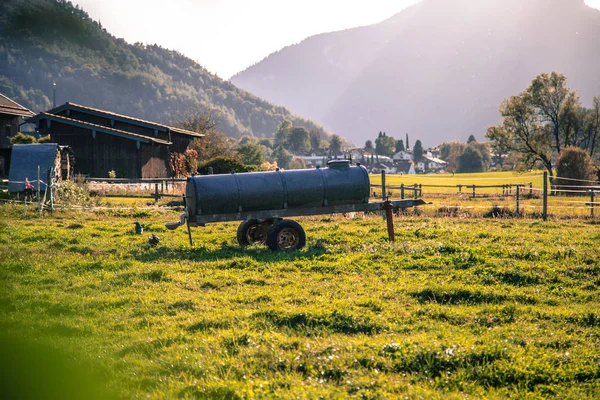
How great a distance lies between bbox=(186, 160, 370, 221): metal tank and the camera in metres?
14.5

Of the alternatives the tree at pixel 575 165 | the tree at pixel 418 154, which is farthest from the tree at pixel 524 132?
the tree at pixel 418 154

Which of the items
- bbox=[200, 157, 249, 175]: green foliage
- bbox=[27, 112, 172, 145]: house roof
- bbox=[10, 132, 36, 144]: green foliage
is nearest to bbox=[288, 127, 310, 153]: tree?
bbox=[10, 132, 36, 144]: green foliage

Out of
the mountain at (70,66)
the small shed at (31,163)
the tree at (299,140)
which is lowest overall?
the small shed at (31,163)

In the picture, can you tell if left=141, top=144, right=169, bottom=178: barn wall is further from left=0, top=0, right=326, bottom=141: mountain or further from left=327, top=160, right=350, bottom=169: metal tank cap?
left=0, top=0, right=326, bottom=141: mountain

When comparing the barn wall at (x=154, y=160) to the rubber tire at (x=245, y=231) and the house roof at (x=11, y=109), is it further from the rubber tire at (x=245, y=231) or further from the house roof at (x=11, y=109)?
the rubber tire at (x=245, y=231)

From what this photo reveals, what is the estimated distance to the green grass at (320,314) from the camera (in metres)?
6.35

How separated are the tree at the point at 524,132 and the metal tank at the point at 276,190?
55.3 metres

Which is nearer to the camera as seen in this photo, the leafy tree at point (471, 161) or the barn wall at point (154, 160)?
the barn wall at point (154, 160)

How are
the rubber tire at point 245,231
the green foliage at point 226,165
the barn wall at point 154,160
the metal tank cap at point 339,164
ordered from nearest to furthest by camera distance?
the rubber tire at point 245,231 < the metal tank cap at point 339,164 < the green foliage at point 226,165 < the barn wall at point 154,160

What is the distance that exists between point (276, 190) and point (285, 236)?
1.32 metres

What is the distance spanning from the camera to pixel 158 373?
655 centimetres

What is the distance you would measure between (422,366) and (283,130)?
7412 inches

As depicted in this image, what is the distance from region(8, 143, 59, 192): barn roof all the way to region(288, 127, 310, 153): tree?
155803 mm

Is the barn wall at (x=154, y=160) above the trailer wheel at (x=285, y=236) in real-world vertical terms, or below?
above
